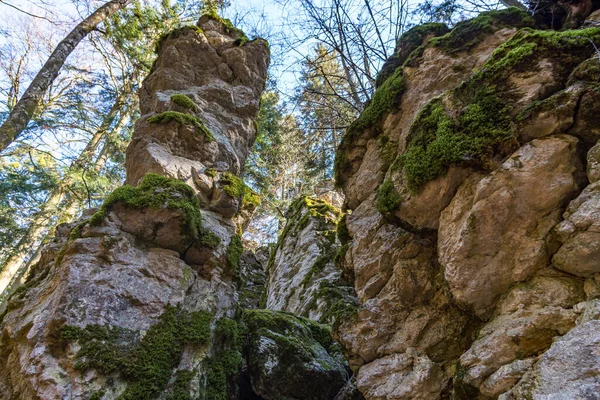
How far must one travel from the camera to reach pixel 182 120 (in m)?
6.98

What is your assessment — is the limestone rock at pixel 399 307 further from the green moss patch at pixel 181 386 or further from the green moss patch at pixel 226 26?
the green moss patch at pixel 226 26

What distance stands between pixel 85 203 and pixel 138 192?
9218mm

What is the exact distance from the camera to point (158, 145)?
22.1ft

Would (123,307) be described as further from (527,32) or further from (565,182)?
(527,32)

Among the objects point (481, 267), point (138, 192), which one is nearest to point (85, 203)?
point (138, 192)

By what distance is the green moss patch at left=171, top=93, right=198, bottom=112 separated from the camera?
746cm

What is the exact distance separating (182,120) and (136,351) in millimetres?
4702

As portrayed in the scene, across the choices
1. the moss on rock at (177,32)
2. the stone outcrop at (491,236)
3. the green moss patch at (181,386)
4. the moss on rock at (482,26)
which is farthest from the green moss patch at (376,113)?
the moss on rock at (177,32)

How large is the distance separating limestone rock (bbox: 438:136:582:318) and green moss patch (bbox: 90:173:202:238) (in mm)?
3732

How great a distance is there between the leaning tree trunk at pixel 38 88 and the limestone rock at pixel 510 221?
648 cm

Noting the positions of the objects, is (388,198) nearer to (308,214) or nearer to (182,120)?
(182,120)

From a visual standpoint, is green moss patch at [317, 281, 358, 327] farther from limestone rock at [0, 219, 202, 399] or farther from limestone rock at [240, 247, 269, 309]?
limestone rock at [0, 219, 202, 399]

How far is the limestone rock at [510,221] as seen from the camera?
2785 millimetres

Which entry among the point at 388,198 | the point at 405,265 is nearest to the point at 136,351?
the point at 405,265
